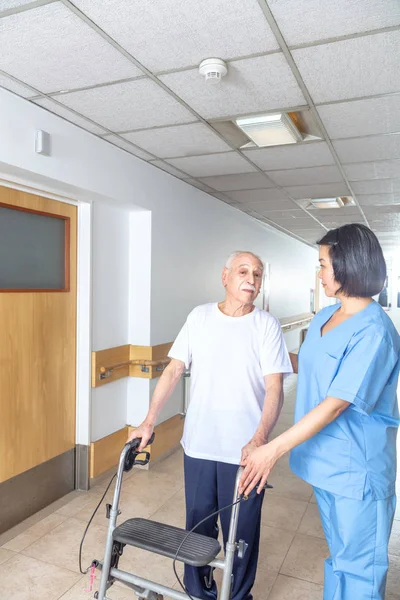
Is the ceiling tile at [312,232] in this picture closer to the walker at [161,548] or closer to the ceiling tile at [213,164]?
the ceiling tile at [213,164]

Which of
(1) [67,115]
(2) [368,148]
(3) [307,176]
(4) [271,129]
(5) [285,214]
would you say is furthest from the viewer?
(5) [285,214]

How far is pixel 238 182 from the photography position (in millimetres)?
4574

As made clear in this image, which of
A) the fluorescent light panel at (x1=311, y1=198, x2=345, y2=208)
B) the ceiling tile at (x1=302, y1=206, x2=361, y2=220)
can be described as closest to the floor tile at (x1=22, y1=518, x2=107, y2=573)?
the fluorescent light panel at (x1=311, y1=198, x2=345, y2=208)

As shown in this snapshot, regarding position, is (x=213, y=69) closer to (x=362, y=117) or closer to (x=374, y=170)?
(x=362, y=117)

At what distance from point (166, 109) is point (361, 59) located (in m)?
1.16

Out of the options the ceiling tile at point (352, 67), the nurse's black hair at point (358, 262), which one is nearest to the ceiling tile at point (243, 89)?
the ceiling tile at point (352, 67)

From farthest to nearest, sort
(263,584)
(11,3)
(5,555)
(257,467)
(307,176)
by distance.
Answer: (307,176)
(5,555)
(263,584)
(11,3)
(257,467)

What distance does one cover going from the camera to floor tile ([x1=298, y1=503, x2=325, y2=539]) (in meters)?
2.99

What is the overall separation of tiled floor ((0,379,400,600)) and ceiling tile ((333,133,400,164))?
8.72ft

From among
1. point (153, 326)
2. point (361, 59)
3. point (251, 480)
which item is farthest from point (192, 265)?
point (251, 480)

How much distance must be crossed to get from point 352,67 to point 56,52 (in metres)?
1.40

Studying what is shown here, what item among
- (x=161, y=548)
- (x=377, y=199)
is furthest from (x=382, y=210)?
(x=161, y=548)

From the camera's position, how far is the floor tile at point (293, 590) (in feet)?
7.70

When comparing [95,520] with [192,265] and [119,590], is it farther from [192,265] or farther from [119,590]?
[192,265]
